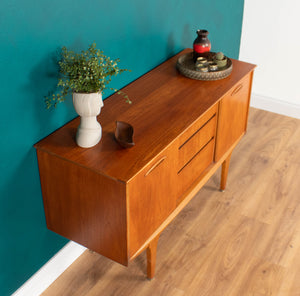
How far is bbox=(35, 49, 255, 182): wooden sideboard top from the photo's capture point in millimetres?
1871

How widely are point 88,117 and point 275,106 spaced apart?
7.90 ft

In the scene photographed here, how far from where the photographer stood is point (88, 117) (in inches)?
74.6

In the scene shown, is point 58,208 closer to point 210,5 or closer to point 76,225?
point 76,225

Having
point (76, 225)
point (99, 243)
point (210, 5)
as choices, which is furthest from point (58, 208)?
point (210, 5)

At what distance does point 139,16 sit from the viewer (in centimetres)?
239

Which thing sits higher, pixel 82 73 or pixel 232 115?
pixel 82 73

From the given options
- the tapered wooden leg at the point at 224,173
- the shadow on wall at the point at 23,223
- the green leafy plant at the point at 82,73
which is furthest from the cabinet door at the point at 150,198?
the tapered wooden leg at the point at 224,173

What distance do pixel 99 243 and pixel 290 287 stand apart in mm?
1025

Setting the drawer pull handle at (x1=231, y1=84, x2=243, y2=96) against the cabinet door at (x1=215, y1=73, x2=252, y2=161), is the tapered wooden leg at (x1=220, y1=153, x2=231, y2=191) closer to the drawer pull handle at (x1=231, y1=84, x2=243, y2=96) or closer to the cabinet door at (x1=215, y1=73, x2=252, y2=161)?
the cabinet door at (x1=215, y1=73, x2=252, y2=161)

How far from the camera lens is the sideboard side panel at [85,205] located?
6.07 feet

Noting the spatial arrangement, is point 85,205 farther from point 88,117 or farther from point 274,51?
point 274,51

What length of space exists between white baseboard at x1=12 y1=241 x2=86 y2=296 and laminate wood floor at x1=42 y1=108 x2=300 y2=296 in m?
0.03

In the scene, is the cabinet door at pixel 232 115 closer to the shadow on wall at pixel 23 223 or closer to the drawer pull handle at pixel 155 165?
the drawer pull handle at pixel 155 165

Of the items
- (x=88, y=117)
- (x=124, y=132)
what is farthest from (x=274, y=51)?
(x=88, y=117)
